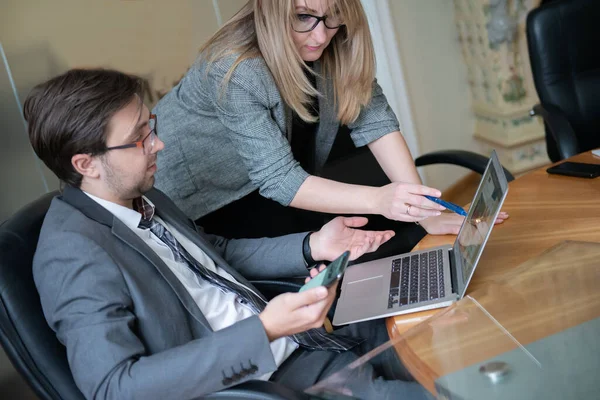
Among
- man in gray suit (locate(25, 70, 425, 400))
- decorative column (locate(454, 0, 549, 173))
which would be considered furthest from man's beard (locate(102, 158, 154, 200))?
decorative column (locate(454, 0, 549, 173))

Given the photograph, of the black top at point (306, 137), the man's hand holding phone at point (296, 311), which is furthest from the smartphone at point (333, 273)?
the black top at point (306, 137)

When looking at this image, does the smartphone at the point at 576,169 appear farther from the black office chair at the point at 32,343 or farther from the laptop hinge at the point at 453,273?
the black office chair at the point at 32,343

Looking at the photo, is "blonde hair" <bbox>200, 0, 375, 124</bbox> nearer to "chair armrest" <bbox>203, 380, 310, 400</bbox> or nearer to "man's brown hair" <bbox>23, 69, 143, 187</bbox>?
"man's brown hair" <bbox>23, 69, 143, 187</bbox>

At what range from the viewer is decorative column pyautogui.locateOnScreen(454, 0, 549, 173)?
3.79 metres

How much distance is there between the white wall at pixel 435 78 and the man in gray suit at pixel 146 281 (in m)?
2.35

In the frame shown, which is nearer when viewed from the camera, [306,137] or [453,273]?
[453,273]

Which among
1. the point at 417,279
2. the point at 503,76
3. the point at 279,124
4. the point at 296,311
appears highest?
the point at 279,124

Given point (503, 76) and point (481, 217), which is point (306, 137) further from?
point (503, 76)

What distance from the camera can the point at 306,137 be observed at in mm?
2174

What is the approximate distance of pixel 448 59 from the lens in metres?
4.06

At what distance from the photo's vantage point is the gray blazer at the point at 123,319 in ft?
4.12

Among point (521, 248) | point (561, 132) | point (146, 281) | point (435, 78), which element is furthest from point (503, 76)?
point (146, 281)

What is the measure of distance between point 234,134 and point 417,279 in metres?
0.68

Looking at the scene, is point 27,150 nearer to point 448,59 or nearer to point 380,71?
point 380,71
